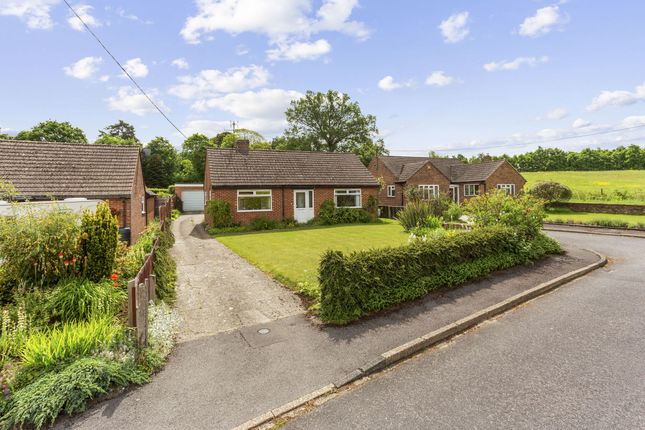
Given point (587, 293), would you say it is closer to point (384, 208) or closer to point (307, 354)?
point (307, 354)

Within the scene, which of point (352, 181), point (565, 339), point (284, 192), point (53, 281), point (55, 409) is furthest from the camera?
point (352, 181)

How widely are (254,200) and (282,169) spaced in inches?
132

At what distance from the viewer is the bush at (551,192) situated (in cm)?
2814

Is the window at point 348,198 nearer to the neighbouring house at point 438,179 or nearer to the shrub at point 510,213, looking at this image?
the neighbouring house at point 438,179

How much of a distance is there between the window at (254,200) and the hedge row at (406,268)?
14.4 meters

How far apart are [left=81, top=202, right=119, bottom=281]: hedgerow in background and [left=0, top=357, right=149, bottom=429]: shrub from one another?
2.94 m

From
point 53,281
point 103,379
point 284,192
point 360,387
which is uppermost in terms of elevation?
point 284,192

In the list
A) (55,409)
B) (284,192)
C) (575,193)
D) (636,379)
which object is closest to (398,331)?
(636,379)

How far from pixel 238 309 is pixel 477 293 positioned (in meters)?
5.62

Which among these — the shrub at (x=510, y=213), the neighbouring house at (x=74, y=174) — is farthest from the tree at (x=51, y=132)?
the shrub at (x=510, y=213)

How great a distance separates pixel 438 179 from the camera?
3369 cm

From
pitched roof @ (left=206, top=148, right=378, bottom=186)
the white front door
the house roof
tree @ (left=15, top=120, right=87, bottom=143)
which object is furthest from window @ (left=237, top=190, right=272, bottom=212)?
tree @ (left=15, top=120, right=87, bottom=143)

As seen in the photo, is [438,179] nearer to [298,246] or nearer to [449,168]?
[449,168]

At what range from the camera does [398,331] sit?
233 inches
